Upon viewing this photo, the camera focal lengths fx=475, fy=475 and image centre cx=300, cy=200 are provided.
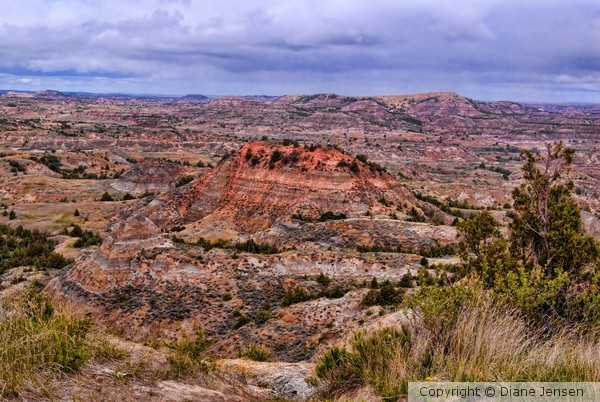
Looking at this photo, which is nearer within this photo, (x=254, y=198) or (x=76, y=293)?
(x=76, y=293)

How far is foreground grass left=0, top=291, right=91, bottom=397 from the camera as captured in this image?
579 cm

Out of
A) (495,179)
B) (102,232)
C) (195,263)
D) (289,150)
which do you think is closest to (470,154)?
(495,179)

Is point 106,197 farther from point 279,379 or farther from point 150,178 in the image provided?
point 279,379

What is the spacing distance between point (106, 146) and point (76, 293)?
4824 inches

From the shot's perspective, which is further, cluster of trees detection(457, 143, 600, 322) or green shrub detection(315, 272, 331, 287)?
green shrub detection(315, 272, 331, 287)

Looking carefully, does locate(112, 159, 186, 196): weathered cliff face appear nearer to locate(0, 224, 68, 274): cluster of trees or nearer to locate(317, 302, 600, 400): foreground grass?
locate(0, 224, 68, 274): cluster of trees

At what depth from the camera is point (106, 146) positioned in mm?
139250

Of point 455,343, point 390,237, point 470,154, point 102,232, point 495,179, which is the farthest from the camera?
point 470,154

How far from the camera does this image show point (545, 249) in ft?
35.8

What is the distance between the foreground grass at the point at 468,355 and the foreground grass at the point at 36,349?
3.93 metres

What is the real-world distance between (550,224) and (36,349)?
1044cm

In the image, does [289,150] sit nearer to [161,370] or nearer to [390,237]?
[390,237]

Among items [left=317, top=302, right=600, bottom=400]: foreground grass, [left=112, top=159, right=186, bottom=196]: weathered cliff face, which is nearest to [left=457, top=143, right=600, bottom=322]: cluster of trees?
[left=317, top=302, right=600, bottom=400]: foreground grass

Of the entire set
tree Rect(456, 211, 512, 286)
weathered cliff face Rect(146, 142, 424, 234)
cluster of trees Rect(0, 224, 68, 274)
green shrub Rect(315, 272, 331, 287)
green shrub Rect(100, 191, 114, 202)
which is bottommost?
cluster of trees Rect(0, 224, 68, 274)
